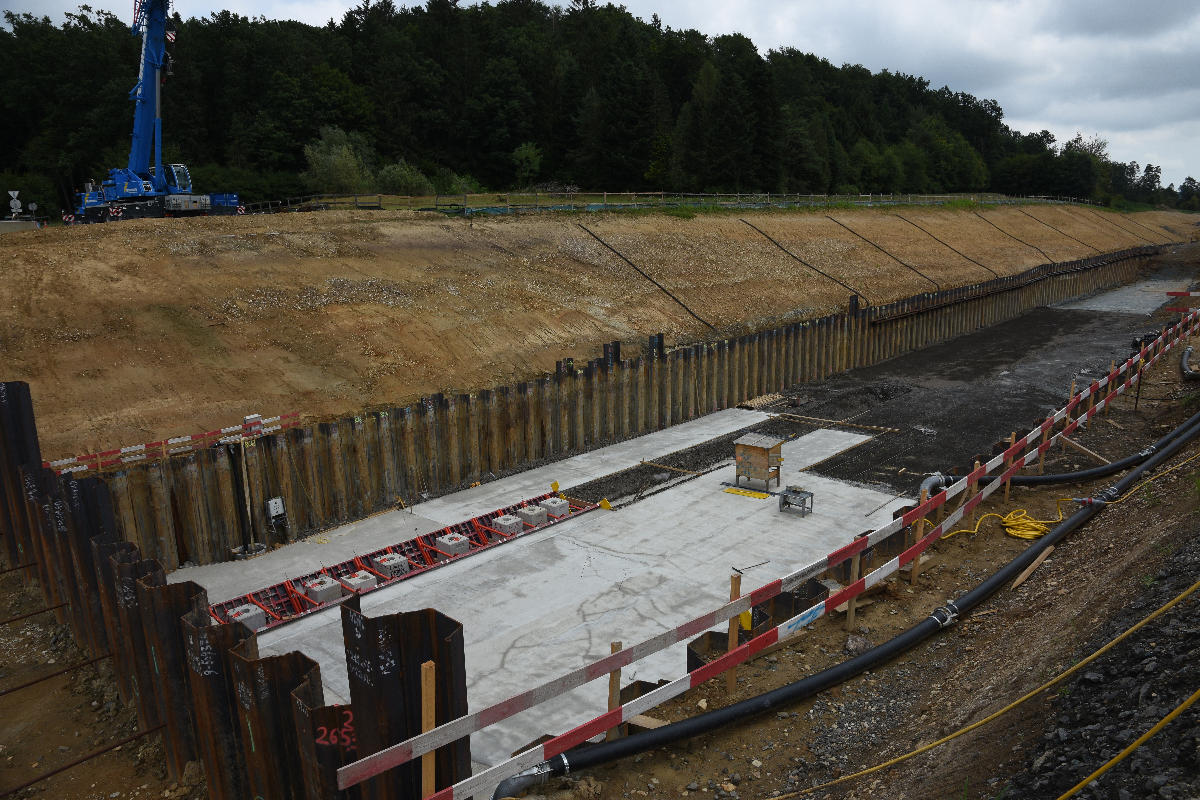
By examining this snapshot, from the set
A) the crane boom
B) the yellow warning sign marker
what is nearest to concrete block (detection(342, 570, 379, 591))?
the yellow warning sign marker

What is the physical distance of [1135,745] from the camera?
200 inches

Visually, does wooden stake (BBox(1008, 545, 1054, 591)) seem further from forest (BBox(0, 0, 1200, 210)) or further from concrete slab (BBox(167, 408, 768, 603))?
forest (BBox(0, 0, 1200, 210))

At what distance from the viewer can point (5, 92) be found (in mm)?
62969

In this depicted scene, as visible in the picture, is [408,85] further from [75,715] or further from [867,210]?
[75,715]

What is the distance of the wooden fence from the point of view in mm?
12797

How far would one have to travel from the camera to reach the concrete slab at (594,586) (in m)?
9.48

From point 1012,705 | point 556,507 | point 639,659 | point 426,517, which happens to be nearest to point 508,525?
point 556,507

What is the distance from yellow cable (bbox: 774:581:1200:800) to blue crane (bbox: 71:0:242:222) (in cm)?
3410

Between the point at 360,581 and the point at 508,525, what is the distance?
109 inches

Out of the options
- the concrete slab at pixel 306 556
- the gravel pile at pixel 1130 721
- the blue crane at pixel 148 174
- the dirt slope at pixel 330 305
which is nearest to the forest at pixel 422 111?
the blue crane at pixel 148 174

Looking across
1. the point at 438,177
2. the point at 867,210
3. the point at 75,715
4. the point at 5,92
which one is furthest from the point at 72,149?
the point at 75,715

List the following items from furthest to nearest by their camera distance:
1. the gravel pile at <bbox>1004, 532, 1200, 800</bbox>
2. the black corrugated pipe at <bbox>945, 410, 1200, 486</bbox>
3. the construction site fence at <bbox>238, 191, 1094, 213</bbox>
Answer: the construction site fence at <bbox>238, 191, 1094, 213</bbox>, the black corrugated pipe at <bbox>945, 410, 1200, 486</bbox>, the gravel pile at <bbox>1004, 532, 1200, 800</bbox>

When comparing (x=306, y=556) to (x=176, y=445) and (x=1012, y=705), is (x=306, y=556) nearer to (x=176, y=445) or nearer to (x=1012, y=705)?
(x=176, y=445)

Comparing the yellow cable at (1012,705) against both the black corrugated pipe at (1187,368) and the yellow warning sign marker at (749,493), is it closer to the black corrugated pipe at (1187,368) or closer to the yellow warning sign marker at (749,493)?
the yellow warning sign marker at (749,493)
